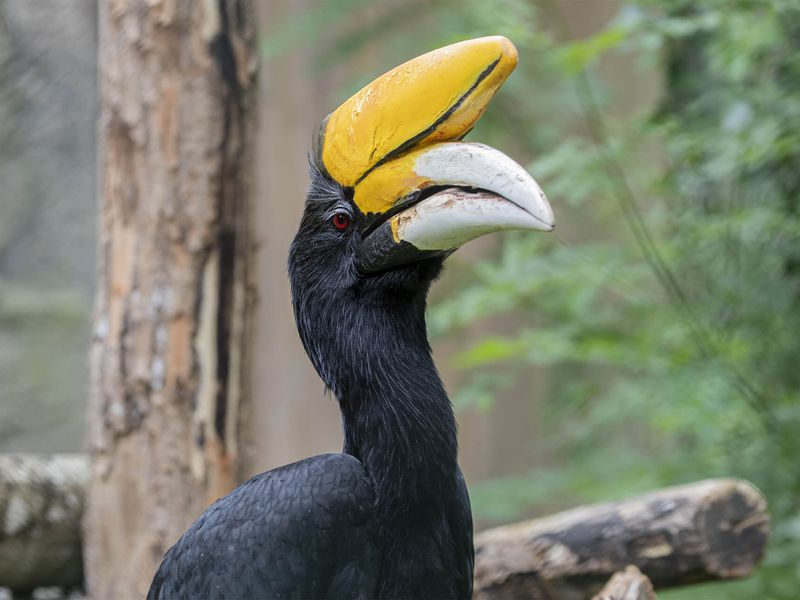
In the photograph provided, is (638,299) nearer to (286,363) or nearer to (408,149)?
(408,149)

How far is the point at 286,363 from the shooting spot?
5996 mm

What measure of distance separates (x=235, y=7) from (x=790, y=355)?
6.94ft

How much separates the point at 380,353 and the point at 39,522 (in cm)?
148

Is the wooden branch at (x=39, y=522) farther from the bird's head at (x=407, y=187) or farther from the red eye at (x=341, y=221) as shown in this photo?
the red eye at (x=341, y=221)

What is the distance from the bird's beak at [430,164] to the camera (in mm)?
1576

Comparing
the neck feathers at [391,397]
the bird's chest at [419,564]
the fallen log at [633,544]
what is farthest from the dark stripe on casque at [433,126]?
the fallen log at [633,544]

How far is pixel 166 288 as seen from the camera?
8.61 feet

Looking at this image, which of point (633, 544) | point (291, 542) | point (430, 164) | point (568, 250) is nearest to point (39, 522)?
point (291, 542)

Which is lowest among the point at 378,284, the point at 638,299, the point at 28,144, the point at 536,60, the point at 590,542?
the point at 590,542

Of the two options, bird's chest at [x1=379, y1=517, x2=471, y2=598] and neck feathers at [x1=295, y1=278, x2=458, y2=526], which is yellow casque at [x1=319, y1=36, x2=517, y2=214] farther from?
bird's chest at [x1=379, y1=517, x2=471, y2=598]

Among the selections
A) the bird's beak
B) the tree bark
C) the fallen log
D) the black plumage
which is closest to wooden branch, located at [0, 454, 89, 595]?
the tree bark

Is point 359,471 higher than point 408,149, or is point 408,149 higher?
point 408,149

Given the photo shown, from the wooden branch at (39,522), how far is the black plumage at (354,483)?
108cm

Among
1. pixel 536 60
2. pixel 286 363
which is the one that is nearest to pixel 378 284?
pixel 536 60
